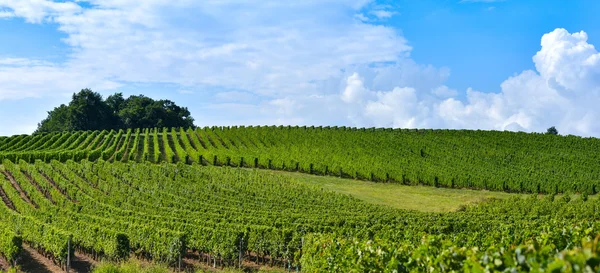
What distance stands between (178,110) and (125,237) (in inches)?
4234

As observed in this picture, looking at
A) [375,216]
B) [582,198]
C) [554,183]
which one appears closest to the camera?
[375,216]

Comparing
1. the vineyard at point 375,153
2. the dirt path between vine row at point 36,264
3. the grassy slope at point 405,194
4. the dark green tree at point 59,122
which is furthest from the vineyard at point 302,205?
the dark green tree at point 59,122

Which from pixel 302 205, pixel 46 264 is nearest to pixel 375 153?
pixel 302 205

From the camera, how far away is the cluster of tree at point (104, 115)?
376 ft

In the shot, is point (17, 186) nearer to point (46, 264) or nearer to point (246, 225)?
point (46, 264)

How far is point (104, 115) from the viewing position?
118 metres

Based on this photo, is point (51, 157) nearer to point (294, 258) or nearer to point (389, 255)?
point (294, 258)

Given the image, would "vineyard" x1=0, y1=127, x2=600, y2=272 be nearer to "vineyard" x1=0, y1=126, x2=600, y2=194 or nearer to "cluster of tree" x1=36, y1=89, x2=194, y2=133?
"vineyard" x1=0, y1=126, x2=600, y2=194

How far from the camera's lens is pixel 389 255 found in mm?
10594

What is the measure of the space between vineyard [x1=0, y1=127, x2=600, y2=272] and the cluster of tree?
25099mm

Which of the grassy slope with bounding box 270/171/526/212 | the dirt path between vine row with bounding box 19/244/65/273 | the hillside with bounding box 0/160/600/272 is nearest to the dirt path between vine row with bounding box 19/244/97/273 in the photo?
the dirt path between vine row with bounding box 19/244/65/273

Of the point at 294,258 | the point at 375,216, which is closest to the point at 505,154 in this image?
the point at 375,216

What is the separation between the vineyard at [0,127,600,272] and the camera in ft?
37.5

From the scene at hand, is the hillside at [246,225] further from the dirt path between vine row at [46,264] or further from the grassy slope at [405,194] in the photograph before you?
the grassy slope at [405,194]
